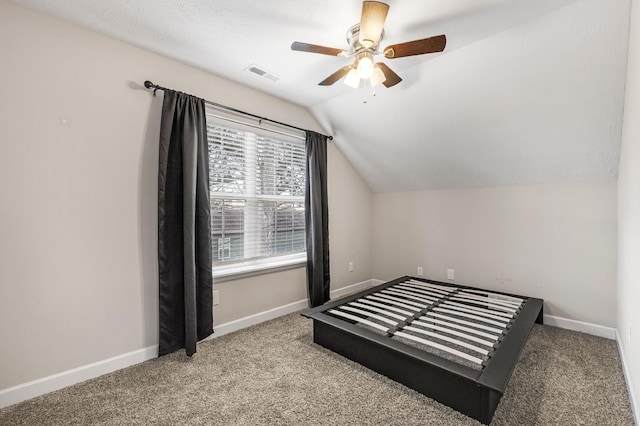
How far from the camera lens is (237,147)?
2791 millimetres

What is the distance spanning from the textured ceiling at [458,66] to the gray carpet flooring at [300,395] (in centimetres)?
177

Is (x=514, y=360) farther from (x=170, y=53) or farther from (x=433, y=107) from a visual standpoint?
(x=170, y=53)

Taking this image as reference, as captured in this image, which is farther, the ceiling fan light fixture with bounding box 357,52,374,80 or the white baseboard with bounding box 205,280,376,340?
the white baseboard with bounding box 205,280,376,340

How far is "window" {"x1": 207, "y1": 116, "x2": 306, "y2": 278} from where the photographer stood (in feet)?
8.79

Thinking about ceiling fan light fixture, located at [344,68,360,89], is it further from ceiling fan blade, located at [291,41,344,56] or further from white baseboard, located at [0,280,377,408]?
white baseboard, located at [0,280,377,408]

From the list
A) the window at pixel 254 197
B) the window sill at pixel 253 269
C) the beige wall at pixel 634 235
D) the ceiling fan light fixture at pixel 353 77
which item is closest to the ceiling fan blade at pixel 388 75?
the ceiling fan light fixture at pixel 353 77

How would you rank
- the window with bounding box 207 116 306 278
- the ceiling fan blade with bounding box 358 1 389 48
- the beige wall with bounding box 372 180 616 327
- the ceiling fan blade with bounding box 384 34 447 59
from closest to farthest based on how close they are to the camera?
the ceiling fan blade with bounding box 358 1 389 48 → the ceiling fan blade with bounding box 384 34 447 59 → the beige wall with bounding box 372 180 616 327 → the window with bounding box 207 116 306 278

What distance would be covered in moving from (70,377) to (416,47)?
120 inches

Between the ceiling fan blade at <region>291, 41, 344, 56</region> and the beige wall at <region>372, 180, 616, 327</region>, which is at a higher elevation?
the ceiling fan blade at <region>291, 41, 344, 56</region>

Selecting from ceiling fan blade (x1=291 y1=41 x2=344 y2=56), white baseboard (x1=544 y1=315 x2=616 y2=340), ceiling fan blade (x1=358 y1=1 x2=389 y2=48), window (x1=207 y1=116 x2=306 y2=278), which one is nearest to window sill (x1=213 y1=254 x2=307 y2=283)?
window (x1=207 y1=116 x2=306 y2=278)

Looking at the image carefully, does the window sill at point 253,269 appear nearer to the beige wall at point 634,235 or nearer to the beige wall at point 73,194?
the beige wall at point 73,194

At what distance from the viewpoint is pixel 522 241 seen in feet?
9.73

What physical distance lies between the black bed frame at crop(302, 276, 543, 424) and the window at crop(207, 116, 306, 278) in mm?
941

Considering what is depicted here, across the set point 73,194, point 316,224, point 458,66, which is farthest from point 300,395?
point 458,66
